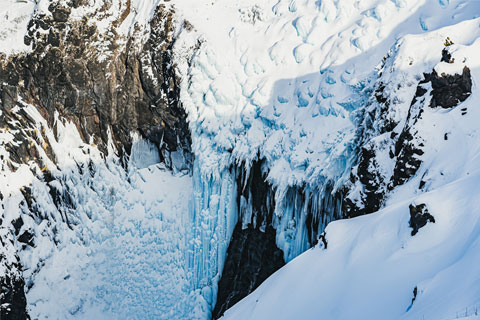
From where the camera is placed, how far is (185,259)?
2069cm

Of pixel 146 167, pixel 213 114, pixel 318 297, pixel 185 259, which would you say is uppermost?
pixel 213 114

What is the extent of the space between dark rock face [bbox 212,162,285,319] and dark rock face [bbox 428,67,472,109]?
5862 millimetres

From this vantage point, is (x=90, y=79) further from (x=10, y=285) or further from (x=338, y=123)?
(x=338, y=123)

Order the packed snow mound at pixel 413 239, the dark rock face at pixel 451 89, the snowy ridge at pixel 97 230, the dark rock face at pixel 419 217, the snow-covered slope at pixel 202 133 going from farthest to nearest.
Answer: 1. the snowy ridge at pixel 97 230
2. the snow-covered slope at pixel 202 133
3. the dark rock face at pixel 451 89
4. the dark rock face at pixel 419 217
5. the packed snow mound at pixel 413 239

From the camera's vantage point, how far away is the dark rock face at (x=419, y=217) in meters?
10.4

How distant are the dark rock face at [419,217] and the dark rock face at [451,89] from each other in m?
4.30

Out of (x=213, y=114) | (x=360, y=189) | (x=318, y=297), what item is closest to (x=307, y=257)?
(x=318, y=297)

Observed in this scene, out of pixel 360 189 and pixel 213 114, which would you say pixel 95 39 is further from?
pixel 360 189

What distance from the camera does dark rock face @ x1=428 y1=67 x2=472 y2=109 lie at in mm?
14281

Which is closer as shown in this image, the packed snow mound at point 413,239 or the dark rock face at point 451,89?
the packed snow mound at point 413,239

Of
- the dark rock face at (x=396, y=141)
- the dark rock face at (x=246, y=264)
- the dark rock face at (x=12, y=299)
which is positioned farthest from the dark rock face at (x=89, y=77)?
the dark rock face at (x=396, y=141)

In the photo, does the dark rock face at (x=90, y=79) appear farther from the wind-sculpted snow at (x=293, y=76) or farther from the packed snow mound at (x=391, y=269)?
the packed snow mound at (x=391, y=269)

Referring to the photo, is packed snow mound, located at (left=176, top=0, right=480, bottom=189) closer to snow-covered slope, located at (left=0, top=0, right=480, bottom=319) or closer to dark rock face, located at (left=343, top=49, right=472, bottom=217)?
snow-covered slope, located at (left=0, top=0, right=480, bottom=319)

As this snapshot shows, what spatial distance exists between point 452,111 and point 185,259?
381 inches
